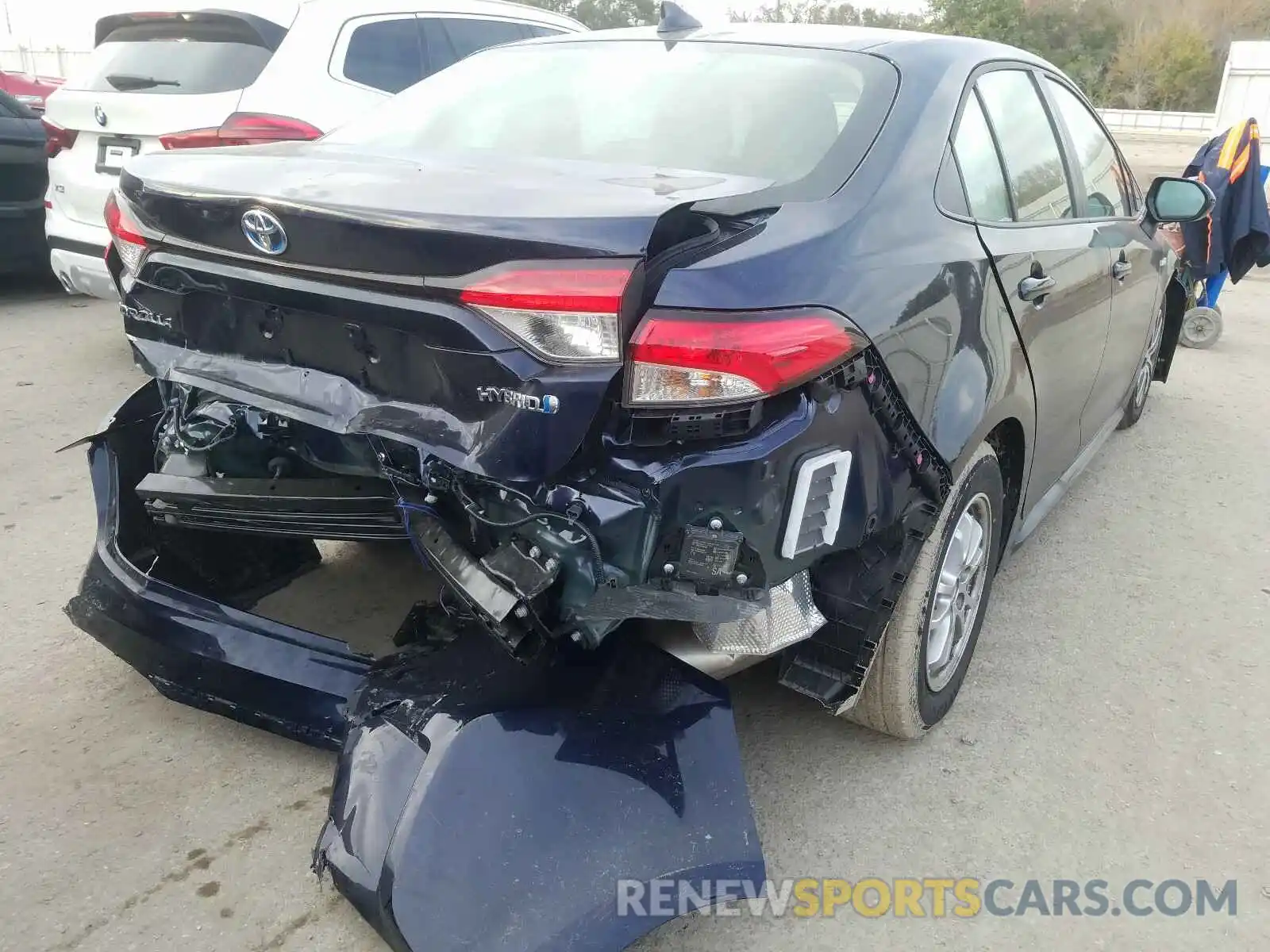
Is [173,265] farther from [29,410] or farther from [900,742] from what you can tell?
[29,410]

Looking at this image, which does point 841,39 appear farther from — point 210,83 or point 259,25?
point 210,83

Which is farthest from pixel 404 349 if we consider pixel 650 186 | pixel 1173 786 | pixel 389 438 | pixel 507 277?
pixel 1173 786

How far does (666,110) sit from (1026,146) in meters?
1.18

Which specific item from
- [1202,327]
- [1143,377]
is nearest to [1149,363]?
[1143,377]

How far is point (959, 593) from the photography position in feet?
8.91

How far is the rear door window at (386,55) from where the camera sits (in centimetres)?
530

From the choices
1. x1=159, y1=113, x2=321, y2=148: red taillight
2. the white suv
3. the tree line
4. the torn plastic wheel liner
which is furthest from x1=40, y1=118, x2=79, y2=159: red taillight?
the tree line

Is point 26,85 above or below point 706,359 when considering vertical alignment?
below

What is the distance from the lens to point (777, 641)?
201 cm

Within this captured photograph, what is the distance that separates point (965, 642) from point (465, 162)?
72.8 inches

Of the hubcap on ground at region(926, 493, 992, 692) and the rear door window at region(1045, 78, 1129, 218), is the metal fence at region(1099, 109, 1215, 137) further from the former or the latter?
the hubcap on ground at region(926, 493, 992, 692)

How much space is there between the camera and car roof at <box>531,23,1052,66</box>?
2635 mm

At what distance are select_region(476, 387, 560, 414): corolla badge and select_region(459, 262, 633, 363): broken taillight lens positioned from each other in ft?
0.24

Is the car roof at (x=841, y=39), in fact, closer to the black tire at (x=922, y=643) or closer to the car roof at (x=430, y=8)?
the black tire at (x=922, y=643)
